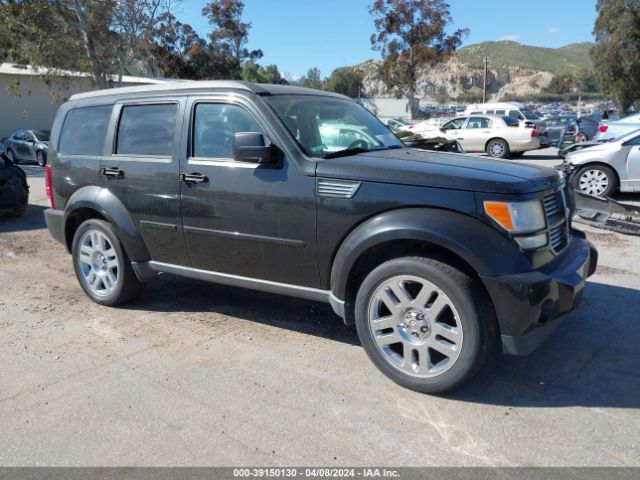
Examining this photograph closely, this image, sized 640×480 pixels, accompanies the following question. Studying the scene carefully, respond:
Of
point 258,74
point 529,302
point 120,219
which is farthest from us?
point 258,74

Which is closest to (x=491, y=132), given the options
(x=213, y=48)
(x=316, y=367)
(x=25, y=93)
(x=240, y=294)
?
(x=240, y=294)

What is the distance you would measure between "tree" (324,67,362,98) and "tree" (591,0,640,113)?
136 feet

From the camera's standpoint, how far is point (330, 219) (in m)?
3.77

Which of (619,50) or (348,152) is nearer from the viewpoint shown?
(348,152)

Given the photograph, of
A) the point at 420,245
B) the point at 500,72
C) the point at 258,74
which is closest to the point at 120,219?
the point at 420,245

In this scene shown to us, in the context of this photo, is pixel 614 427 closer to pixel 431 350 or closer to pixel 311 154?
pixel 431 350

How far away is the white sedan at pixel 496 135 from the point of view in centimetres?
1894

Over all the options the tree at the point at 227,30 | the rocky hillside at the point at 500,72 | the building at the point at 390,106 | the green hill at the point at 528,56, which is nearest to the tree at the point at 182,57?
the tree at the point at 227,30

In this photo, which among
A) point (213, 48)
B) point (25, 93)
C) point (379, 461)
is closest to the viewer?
point (379, 461)

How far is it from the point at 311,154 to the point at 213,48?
46.9m

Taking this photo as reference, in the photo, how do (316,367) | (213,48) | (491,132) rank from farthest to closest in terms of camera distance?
1. (213,48)
2. (491,132)
3. (316,367)

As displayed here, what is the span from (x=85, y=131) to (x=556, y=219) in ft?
13.7

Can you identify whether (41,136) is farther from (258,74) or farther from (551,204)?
(258,74)

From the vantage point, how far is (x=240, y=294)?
555 centimetres
